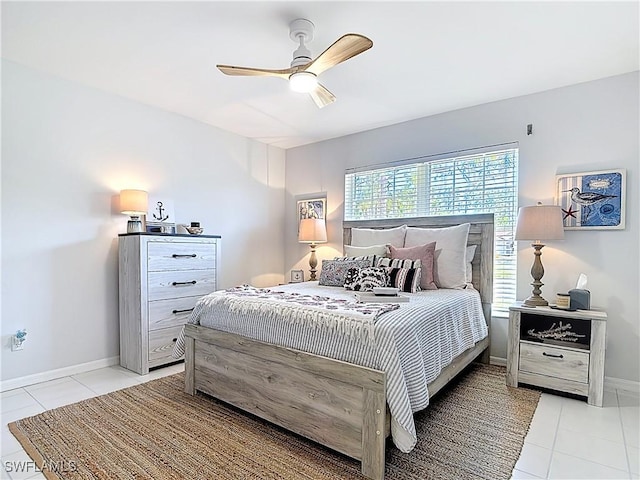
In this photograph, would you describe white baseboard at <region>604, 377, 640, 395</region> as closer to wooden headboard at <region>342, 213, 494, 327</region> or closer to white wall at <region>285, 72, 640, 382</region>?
white wall at <region>285, 72, 640, 382</region>

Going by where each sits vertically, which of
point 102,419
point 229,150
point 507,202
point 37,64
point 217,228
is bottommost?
point 102,419

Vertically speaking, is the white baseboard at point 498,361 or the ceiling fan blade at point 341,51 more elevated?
the ceiling fan blade at point 341,51

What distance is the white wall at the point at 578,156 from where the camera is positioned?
272cm

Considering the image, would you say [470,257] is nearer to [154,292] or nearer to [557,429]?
[557,429]

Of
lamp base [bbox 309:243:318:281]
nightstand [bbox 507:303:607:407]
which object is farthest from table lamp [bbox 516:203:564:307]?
lamp base [bbox 309:243:318:281]

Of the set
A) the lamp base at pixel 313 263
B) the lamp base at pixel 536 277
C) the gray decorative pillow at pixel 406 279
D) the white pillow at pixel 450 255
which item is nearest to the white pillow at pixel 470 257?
the white pillow at pixel 450 255

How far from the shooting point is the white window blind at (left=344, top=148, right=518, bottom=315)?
327 cm

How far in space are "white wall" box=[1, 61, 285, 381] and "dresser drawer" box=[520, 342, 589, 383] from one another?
10.9 feet

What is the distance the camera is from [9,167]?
2688 mm

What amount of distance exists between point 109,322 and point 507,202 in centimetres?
381

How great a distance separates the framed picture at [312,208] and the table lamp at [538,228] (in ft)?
7.73

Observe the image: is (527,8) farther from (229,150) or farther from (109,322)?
(109,322)

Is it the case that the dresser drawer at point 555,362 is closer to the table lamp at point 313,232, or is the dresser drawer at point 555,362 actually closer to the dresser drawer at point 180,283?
the table lamp at point 313,232

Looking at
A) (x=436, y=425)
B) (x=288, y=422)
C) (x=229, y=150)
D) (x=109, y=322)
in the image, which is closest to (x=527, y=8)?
(x=436, y=425)
